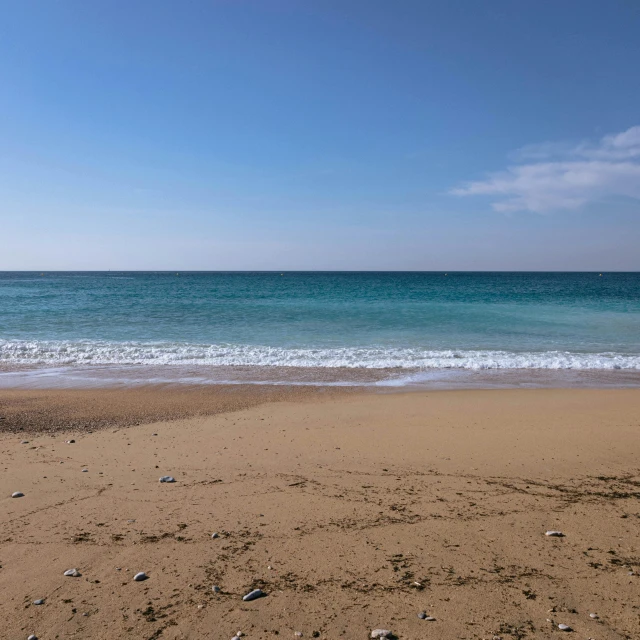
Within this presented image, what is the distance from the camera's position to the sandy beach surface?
317 cm

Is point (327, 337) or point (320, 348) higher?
point (327, 337)

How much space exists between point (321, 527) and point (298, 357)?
441 inches

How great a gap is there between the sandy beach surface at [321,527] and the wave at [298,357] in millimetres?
6304

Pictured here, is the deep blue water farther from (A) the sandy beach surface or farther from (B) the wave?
(A) the sandy beach surface

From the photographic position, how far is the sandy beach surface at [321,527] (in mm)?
3174

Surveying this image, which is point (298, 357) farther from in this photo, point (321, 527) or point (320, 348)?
point (321, 527)

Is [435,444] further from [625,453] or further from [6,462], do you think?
[6,462]

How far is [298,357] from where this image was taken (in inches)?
611

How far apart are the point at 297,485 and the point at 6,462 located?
398 centimetres

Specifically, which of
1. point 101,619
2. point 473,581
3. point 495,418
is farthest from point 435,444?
point 101,619

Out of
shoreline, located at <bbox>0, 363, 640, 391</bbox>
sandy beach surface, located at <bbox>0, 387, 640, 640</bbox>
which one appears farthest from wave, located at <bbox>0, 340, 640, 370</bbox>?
sandy beach surface, located at <bbox>0, 387, 640, 640</bbox>

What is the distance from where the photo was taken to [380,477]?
18.4 feet

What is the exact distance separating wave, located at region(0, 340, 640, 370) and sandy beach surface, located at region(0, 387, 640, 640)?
20.7 ft

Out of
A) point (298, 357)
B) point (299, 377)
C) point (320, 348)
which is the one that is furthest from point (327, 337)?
point (299, 377)
